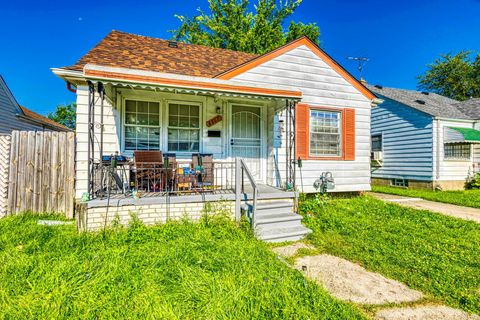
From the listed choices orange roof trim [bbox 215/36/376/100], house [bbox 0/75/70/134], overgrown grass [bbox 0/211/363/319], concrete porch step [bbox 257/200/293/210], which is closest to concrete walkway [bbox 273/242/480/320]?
overgrown grass [bbox 0/211/363/319]

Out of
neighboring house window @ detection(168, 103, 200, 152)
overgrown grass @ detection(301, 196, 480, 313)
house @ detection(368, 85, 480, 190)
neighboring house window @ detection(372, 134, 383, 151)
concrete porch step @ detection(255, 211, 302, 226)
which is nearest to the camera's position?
overgrown grass @ detection(301, 196, 480, 313)

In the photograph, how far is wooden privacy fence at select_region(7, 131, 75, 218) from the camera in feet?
16.4

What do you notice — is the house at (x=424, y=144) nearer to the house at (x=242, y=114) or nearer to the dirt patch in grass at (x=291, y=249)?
the house at (x=242, y=114)

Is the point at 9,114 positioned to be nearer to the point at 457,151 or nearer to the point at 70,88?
the point at 70,88

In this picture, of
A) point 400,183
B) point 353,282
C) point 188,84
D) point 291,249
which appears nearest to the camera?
point 353,282

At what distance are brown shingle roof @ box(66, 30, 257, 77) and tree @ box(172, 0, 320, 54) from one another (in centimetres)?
1071

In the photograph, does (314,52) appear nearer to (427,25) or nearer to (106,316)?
(106,316)

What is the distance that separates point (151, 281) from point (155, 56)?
642 centimetres

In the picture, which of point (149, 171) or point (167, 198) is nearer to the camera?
point (167, 198)

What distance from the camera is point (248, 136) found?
6723mm

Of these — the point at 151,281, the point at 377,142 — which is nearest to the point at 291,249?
the point at 151,281

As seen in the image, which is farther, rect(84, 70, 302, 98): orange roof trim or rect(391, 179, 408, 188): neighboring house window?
rect(391, 179, 408, 188): neighboring house window

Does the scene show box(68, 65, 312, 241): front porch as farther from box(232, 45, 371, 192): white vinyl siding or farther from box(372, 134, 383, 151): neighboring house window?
box(372, 134, 383, 151): neighboring house window

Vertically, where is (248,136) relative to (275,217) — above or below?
above
